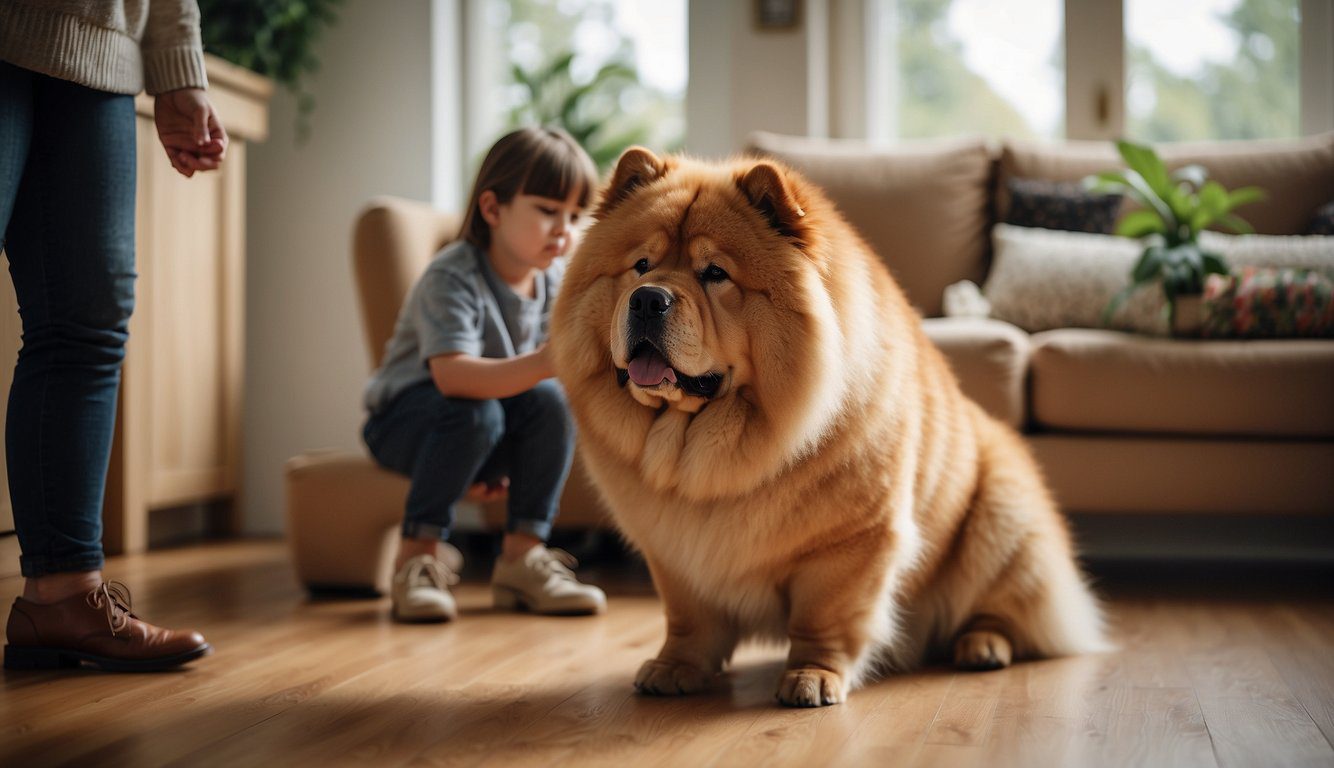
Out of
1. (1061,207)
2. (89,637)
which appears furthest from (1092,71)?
(89,637)

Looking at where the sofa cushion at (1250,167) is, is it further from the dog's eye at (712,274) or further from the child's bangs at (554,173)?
the dog's eye at (712,274)

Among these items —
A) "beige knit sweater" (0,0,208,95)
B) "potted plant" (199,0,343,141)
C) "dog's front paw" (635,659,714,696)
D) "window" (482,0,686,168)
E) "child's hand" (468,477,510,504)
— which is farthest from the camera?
"window" (482,0,686,168)

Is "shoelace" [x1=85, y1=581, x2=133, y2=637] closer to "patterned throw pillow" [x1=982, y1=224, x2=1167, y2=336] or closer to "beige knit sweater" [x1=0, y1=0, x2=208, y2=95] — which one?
"beige knit sweater" [x1=0, y1=0, x2=208, y2=95]

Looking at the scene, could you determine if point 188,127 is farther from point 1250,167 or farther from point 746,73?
point 1250,167

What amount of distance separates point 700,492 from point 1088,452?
4.21ft

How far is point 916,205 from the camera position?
10.6 ft

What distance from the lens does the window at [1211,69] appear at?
144 inches

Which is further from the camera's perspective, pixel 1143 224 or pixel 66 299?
pixel 1143 224

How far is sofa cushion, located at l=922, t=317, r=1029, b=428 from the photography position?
8.04 ft

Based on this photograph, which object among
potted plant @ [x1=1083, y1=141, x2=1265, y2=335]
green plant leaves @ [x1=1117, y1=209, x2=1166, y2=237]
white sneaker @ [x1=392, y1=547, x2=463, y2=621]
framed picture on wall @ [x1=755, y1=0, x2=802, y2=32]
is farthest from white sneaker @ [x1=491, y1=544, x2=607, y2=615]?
framed picture on wall @ [x1=755, y1=0, x2=802, y2=32]

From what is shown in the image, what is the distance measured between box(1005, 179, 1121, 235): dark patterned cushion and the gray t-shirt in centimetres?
148

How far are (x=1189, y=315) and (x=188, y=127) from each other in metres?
2.04

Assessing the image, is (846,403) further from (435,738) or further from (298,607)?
(298,607)

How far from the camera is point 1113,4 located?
11.9 feet
